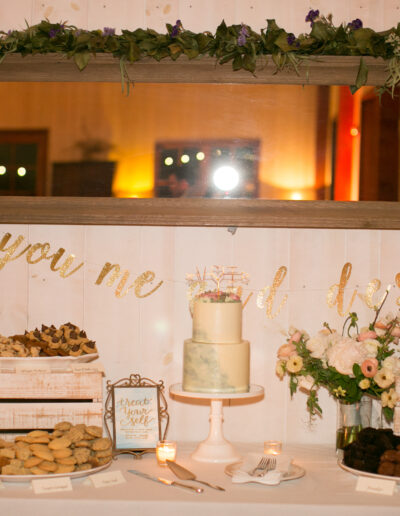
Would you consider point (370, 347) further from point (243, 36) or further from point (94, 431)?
point (243, 36)

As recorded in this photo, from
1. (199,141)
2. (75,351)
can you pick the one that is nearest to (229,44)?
(199,141)

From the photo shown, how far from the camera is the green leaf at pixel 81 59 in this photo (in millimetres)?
1809

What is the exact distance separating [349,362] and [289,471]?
31 centimetres

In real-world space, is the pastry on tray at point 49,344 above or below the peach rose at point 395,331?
below

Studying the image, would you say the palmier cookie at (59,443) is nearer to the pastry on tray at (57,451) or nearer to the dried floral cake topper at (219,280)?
the pastry on tray at (57,451)

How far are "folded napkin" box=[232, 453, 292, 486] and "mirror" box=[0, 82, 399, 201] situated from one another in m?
0.71

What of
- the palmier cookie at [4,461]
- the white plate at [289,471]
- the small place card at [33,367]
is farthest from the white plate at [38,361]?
the white plate at [289,471]

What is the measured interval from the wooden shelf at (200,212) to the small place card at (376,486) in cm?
74

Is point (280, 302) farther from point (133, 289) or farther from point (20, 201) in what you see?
point (20, 201)

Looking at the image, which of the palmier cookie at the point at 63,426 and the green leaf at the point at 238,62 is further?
the green leaf at the point at 238,62

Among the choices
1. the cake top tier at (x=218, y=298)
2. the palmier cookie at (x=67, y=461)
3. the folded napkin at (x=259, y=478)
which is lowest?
the folded napkin at (x=259, y=478)

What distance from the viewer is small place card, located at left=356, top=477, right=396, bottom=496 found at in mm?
1498

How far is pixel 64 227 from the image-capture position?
2045mm

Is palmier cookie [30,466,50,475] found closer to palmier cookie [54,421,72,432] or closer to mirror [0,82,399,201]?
palmier cookie [54,421,72,432]
